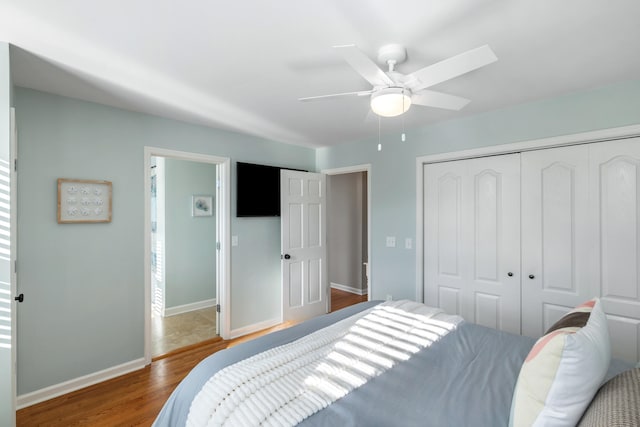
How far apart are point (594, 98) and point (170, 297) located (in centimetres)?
505

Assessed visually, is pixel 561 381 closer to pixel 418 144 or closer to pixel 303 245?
pixel 418 144

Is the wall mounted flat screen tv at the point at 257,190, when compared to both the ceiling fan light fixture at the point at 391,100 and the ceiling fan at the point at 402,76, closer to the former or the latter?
the ceiling fan at the point at 402,76

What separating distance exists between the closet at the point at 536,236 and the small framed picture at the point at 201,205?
10.3ft

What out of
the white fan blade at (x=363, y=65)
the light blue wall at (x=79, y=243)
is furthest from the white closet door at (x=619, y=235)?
the light blue wall at (x=79, y=243)

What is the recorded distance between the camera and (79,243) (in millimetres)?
2449

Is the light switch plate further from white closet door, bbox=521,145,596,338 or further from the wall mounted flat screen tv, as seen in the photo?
the wall mounted flat screen tv

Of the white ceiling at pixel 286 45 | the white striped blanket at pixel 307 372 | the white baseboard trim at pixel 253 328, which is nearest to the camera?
the white striped blanket at pixel 307 372

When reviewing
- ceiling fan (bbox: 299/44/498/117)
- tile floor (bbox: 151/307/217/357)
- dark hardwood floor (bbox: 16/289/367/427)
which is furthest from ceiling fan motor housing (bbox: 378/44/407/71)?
tile floor (bbox: 151/307/217/357)

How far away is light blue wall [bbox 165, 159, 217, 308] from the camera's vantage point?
425cm

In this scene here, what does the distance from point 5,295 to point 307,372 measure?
1690 millimetres

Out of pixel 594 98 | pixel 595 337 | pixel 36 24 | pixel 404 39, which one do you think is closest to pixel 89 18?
pixel 36 24

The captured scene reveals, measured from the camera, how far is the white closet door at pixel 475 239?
8.95 ft

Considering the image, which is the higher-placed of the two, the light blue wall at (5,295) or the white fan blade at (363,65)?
the white fan blade at (363,65)

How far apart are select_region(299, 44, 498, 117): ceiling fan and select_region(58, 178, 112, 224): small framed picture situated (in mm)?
2013
